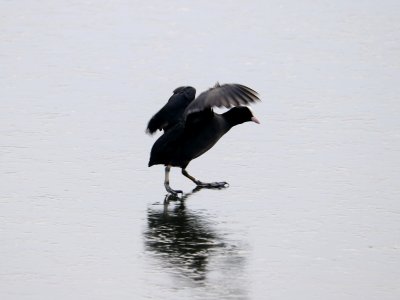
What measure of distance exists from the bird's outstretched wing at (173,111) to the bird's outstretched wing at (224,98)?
56 centimetres

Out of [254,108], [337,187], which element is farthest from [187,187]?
[254,108]

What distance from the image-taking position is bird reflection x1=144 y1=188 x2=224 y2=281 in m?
6.99

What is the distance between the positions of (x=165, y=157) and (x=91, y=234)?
1.59m

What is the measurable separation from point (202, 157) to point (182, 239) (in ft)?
9.12

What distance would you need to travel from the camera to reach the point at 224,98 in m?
8.66

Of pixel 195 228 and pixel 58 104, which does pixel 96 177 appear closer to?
pixel 195 228

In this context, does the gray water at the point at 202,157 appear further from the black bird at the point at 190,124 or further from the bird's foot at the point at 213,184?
the black bird at the point at 190,124

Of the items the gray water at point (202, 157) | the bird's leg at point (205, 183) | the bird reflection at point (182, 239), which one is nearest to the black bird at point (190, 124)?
the bird's leg at point (205, 183)

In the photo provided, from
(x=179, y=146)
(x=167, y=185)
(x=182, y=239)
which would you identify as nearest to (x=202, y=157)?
(x=179, y=146)

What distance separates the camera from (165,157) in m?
9.12

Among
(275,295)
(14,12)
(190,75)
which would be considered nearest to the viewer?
(275,295)

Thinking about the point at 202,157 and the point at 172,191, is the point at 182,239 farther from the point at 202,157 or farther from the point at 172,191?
the point at 202,157

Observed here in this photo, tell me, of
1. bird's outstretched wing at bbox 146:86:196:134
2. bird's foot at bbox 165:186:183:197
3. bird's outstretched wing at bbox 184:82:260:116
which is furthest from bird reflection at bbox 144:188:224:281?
bird's outstretched wing at bbox 146:86:196:134

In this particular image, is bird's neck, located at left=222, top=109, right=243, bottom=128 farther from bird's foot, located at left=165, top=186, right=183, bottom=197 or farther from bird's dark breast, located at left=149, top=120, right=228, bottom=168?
bird's foot, located at left=165, top=186, right=183, bottom=197
